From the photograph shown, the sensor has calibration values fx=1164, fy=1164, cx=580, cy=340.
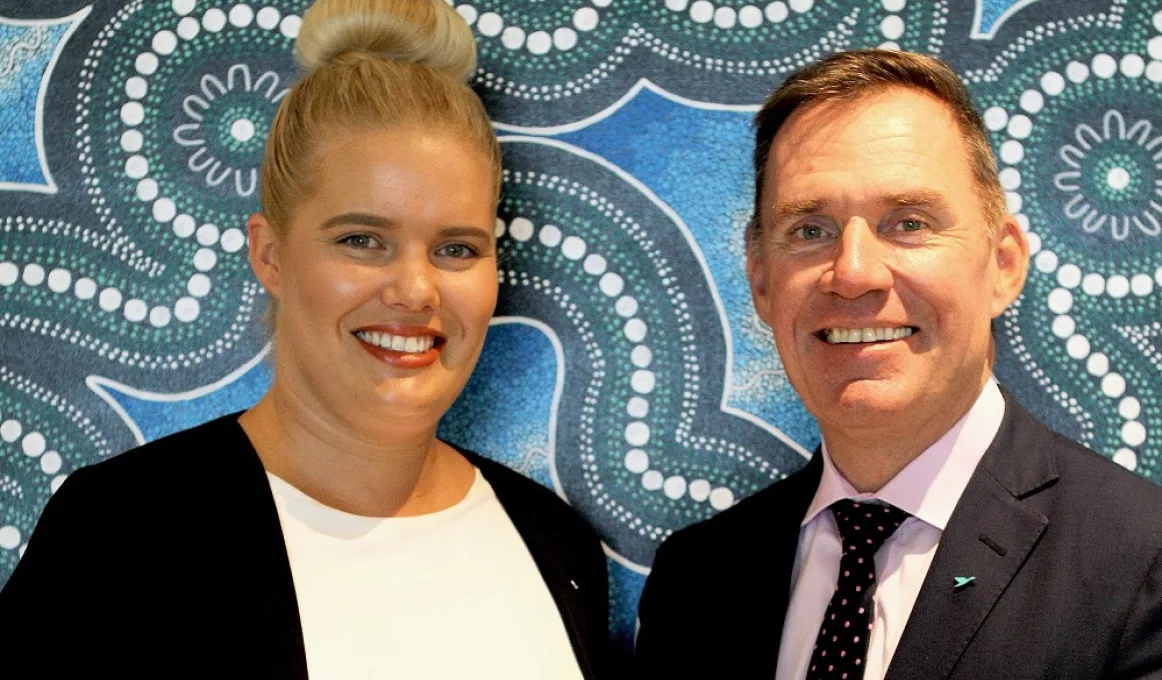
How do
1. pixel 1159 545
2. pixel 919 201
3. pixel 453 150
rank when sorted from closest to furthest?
pixel 1159 545, pixel 919 201, pixel 453 150

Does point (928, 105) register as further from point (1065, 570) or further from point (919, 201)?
point (1065, 570)

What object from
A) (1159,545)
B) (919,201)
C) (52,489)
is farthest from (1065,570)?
(52,489)

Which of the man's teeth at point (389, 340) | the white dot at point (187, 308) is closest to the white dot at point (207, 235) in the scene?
the white dot at point (187, 308)

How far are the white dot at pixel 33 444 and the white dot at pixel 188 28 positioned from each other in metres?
0.86

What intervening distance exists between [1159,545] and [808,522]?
0.56 m

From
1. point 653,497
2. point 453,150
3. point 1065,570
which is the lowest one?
point 653,497

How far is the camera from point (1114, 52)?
228cm

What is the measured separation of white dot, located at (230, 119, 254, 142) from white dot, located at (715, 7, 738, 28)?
38.1 inches

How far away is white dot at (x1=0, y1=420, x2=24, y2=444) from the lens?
7.68 feet

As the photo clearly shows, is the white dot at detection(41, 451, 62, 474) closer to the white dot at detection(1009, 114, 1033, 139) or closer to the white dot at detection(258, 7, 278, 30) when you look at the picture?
the white dot at detection(258, 7, 278, 30)

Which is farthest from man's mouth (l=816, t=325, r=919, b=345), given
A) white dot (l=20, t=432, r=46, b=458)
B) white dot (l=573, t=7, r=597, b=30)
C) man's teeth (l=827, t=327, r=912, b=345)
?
white dot (l=20, t=432, r=46, b=458)

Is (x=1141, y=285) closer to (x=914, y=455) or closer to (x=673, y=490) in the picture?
(x=914, y=455)

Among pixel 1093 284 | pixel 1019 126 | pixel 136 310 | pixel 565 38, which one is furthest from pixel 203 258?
pixel 1093 284

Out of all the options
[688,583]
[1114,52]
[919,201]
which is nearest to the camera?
[919,201]
